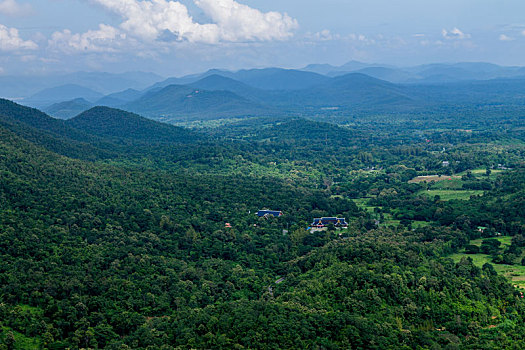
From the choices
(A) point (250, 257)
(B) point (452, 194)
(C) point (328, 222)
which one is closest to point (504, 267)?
(C) point (328, 222)

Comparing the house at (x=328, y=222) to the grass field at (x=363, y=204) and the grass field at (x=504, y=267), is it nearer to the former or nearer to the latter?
the grass field at (x=363, y=204)

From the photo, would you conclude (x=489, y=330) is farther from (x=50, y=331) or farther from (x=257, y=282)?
(x=50, y=331)

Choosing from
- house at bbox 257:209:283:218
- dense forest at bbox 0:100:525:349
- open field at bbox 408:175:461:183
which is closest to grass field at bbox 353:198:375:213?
dense forest at bbox 0:100:525:349

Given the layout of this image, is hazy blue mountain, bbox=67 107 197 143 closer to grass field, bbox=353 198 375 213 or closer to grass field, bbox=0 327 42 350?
grass field, bbox=353 198 375 213

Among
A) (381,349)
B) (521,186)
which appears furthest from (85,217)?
(521,186)

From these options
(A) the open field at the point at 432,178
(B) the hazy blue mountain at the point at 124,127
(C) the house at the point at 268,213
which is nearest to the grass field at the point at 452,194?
(A) the open field at the point at 432,178

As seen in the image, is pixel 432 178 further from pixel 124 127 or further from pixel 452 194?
pixel 124 127
